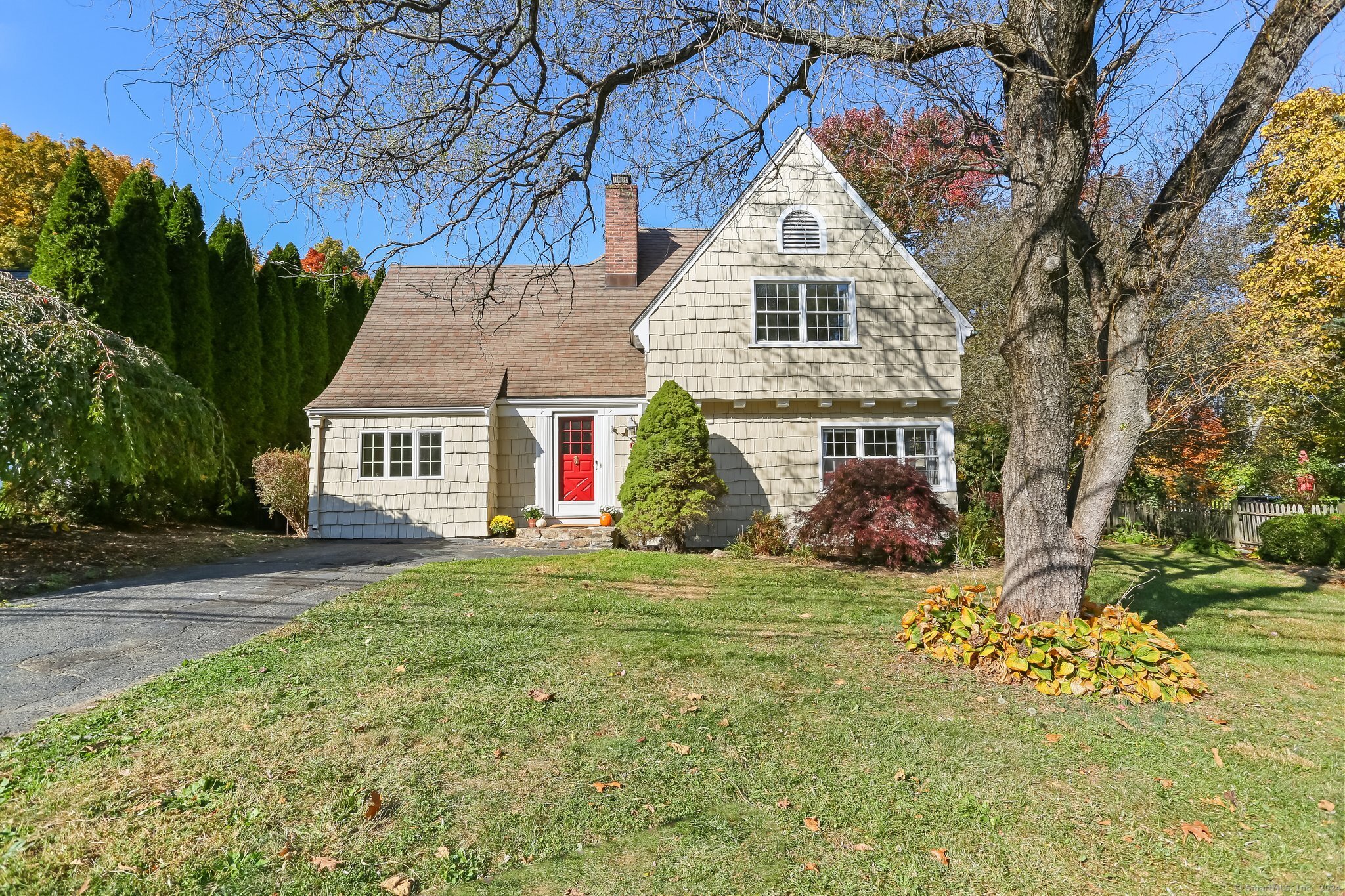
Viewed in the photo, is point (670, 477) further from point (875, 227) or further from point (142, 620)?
point (142, 620)

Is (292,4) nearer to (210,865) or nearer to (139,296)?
(210,865)

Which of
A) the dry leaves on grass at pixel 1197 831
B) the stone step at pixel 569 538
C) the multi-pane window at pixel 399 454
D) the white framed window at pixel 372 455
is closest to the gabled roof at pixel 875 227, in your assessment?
the stone step at pixel 569 538

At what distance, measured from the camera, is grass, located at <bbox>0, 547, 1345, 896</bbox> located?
119 inches

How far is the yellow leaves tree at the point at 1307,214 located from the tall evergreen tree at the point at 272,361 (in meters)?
21.0

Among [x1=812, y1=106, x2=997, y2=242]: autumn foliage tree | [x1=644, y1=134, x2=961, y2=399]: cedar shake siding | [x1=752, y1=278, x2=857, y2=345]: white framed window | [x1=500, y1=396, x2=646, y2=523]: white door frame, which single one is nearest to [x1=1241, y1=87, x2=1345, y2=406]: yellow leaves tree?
[x1=644, y1=134, x2=961, y2=399]: cedar shake siding

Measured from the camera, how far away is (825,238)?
523 inches

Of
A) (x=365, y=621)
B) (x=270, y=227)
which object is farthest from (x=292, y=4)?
(x=365, y=621)

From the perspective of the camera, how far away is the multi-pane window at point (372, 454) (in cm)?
1403

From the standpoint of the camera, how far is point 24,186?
2355 cm

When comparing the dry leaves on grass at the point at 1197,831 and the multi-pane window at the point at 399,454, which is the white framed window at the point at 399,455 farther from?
the dry leaves on grass at the point at 1197,831

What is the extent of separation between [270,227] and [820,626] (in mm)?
5862

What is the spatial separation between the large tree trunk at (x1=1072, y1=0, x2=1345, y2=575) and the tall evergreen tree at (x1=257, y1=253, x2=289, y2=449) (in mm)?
17372

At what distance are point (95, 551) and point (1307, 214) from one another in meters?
21.6

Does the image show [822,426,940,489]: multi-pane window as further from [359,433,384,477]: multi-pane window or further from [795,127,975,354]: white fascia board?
[359,433,384,477]: multi-pane window
